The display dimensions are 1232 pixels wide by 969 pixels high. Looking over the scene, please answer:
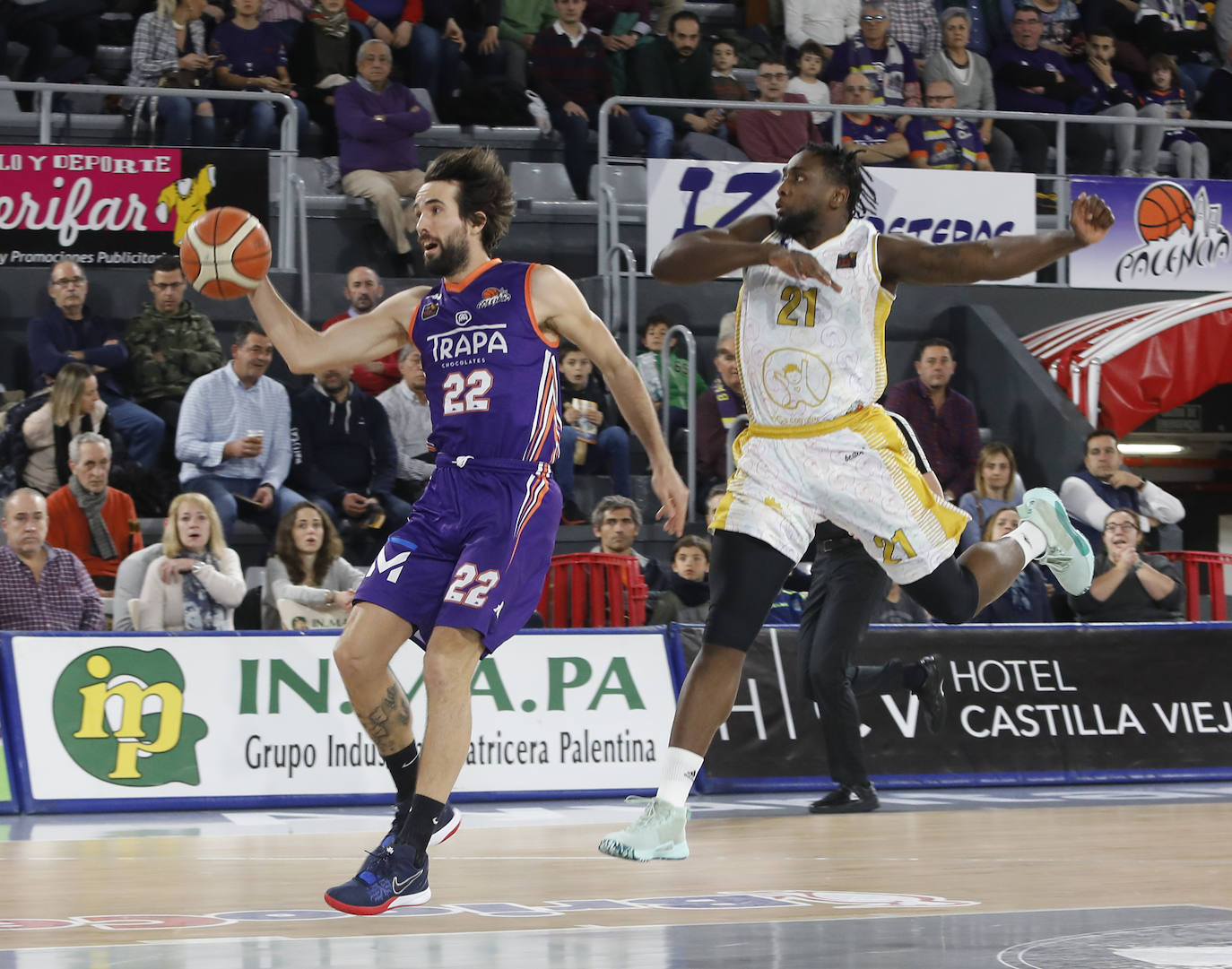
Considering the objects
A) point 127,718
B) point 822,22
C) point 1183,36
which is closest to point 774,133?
point 822,22

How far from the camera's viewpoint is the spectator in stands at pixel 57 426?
35.9 ft

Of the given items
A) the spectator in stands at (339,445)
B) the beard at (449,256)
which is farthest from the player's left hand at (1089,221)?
the spectator in stands at (339,445)

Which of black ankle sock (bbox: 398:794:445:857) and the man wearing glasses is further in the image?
the man wearing glasses

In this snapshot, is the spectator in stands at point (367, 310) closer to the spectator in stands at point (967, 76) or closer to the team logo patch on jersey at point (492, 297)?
the spectator in stands at point (967, 76)

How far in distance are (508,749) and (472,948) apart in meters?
5.08

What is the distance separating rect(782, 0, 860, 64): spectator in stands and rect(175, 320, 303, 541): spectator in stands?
768 cm

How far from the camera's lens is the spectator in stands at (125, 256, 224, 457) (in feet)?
39.4

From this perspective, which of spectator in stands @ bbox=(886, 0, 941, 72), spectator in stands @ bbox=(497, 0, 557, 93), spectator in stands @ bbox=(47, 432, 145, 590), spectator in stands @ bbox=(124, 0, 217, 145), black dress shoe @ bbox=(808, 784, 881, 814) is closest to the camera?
black dress shoe @ bbox=(808, 784, 881, 814)

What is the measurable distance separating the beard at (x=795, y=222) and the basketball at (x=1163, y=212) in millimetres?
9840

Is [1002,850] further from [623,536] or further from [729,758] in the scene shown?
[623,536]

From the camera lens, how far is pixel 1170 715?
1092cm

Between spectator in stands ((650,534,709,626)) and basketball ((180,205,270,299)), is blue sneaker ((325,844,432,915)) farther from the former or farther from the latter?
spectator in stands ((650,534,709,626))

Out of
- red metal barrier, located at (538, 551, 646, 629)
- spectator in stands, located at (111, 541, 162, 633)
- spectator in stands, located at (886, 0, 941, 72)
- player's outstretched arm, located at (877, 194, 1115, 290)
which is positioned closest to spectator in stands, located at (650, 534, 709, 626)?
red metal barrier, located at (538, 551, 646, 629)

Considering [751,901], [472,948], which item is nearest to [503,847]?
[751,901]
